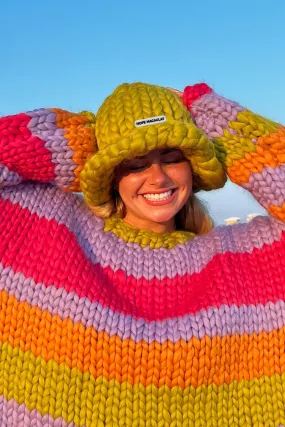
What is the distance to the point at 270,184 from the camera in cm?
172

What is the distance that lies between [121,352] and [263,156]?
74 cm

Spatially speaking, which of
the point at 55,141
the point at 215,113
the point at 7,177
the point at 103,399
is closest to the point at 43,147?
the point at 55,141

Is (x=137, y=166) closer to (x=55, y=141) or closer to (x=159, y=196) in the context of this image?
(x=159, y=196)

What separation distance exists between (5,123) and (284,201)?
90 centimetres

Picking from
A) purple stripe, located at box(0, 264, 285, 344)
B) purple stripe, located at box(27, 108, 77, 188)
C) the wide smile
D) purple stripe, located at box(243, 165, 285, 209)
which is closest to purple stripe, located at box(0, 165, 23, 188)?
purple stripe, located at box(27, 108, 77, 188)

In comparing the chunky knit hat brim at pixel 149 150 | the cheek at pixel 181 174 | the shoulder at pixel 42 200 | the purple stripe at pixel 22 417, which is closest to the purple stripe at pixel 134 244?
the shoulder at pixel 42 200

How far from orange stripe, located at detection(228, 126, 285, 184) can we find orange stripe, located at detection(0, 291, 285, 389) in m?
0.52

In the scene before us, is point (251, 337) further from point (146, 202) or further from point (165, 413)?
point (146, 202)

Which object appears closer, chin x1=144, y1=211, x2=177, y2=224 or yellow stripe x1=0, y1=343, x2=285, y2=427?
yellow stripe x1=0, y1=343, x2=285, y2=427

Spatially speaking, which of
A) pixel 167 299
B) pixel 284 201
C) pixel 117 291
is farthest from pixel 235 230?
pixel 117 291

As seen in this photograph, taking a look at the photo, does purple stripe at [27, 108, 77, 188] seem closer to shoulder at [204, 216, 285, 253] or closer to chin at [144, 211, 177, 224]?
chin at [144, 211, 177, 224]

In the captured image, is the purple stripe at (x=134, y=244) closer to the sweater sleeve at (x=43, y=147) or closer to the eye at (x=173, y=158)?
the sweater sleeve at (x=43, y=147)

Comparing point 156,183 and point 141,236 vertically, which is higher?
point 156,183

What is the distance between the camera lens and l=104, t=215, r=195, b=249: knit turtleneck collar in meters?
1.82
